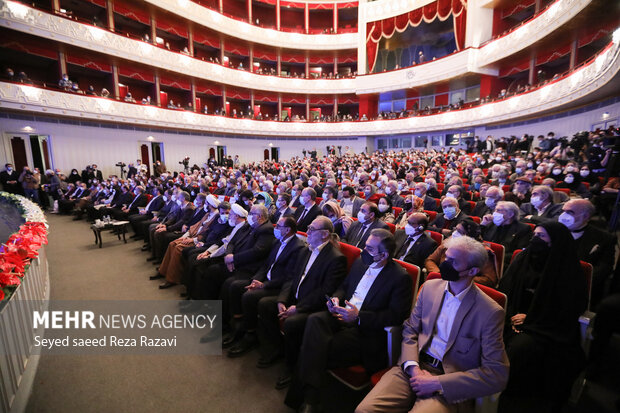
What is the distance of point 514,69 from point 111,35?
19.0 metres

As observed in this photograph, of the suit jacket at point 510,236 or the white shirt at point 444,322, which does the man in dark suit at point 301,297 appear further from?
the suit jacket at point 510,236

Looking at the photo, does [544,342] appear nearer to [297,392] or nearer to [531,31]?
[297,392]

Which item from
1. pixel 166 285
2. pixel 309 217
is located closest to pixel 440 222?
pixel 309 217

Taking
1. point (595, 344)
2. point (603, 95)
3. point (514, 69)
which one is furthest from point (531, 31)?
point (595, 344)

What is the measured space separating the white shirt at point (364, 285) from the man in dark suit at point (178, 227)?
11.4ft

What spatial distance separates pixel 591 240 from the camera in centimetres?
259

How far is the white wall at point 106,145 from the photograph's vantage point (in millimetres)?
12008

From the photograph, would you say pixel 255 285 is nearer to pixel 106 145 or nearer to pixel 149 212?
pixel 149 212

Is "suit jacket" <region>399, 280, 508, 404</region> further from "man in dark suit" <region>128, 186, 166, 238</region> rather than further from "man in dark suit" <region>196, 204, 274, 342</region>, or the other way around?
"man in dark suit" <region>128, 186, 166, 238</region>

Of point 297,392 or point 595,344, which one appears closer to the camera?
point 297,392

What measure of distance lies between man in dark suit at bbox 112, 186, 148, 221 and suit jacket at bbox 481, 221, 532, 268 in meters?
7.39

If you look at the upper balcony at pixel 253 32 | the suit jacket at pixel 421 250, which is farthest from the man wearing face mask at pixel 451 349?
the upper balcony at pixel 253 32

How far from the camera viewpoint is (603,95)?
927 cm

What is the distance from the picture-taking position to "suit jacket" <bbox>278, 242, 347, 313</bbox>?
2373 millimetres
